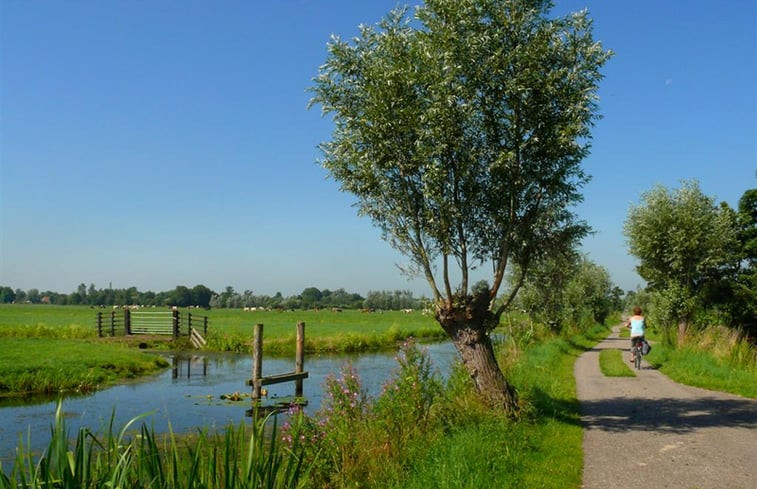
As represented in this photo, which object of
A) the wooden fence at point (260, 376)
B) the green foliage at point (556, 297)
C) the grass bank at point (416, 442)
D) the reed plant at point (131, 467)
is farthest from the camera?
the green foliage at point (556, 297)

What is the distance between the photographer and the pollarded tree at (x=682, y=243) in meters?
26.4

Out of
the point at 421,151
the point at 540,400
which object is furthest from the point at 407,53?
the point at 540,400

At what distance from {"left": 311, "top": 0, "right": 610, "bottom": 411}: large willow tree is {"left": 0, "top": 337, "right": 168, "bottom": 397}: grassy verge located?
1755 centimetres

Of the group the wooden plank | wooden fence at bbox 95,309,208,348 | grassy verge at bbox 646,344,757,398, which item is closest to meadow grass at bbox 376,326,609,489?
grassy verge at bbox 646,344,757,398

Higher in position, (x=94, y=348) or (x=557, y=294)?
(x=557, y=294)

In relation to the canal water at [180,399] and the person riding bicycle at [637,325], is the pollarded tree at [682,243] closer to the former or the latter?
the person riding bicycle at [637,325]

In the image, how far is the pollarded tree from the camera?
86.5ft

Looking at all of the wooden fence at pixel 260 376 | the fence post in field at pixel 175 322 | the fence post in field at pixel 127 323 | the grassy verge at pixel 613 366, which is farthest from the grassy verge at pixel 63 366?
the grassy verge at pixel 613 366

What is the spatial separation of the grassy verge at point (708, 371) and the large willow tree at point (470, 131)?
8242mm

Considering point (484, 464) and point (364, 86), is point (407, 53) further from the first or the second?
point (484, 464)

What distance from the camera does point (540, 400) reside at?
13664mm

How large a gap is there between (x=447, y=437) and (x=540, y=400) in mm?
4583

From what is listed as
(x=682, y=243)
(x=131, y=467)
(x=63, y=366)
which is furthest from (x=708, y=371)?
(x=63, y=366)

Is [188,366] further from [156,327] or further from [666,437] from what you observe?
[666,437]
